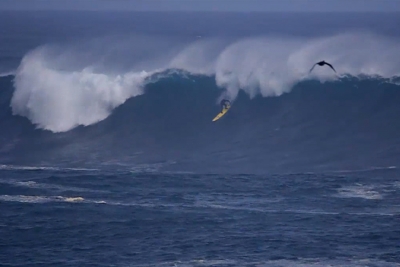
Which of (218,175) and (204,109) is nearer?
(218,175)

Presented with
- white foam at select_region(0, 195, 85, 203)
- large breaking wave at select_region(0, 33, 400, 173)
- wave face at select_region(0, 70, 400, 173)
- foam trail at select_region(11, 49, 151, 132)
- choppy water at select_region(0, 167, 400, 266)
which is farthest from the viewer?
foam trail at select_region(11, 49, 151, 132)

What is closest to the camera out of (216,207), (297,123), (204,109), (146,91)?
(216,207)

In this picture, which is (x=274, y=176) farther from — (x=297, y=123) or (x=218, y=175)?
(x=297, y=123)

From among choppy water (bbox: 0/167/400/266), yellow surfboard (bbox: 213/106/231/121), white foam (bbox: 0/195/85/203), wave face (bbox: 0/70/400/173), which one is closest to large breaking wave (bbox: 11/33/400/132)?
wave face (bbox: 0/70/400/173)

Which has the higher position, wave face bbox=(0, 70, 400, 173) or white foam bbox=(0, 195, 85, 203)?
wave face bbox=(0, 70, 400, 173)

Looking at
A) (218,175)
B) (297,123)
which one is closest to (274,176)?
(218,175)

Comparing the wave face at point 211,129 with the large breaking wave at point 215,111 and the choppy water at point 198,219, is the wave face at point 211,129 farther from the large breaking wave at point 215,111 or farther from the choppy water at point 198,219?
the choppy water at point 198,219

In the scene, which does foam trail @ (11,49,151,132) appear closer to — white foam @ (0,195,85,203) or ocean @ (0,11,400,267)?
ocean @ (0,11,400,267)
